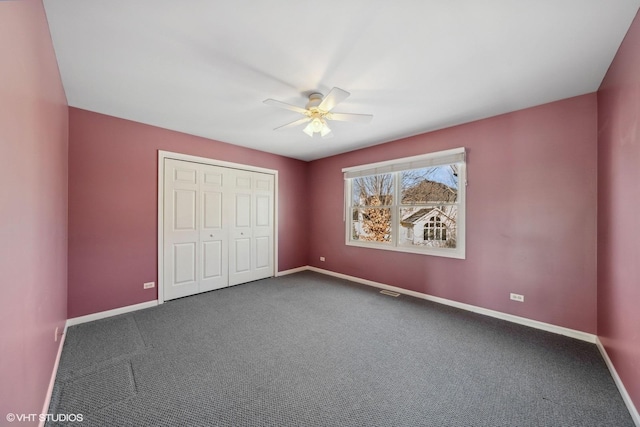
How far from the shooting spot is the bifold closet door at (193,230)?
11.6 ft

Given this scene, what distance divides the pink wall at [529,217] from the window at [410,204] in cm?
15

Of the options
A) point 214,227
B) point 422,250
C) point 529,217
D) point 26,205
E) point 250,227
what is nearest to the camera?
point 26,205

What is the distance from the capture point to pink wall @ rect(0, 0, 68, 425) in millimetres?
956

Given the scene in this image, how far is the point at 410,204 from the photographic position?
12.7ft

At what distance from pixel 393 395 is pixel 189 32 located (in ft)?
9.47

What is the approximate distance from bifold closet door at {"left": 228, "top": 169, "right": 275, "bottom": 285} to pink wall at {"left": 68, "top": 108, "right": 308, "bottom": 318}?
0.98 m

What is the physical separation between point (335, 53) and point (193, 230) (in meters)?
3.18

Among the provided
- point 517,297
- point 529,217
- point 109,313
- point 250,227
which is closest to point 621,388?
point 517,297

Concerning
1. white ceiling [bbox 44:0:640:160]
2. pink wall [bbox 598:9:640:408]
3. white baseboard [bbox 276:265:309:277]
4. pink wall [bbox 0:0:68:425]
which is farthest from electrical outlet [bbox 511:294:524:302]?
pink wall [bbox 0:0:68:425]

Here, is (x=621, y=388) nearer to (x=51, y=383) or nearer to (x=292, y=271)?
(x=51, y=383)

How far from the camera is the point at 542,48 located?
180cm

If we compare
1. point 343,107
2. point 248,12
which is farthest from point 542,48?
point 248,12

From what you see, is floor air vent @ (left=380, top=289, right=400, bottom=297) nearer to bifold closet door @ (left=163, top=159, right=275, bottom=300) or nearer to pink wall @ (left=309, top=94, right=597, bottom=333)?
pink wall @ (left=309, top=94, right=597, bottom=333)

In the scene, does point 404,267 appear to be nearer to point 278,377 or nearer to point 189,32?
point 278,377
